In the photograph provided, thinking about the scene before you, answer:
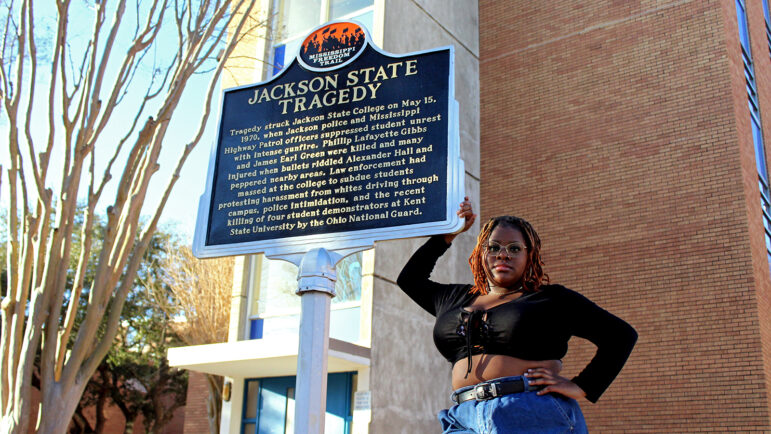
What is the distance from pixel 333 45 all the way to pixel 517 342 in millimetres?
3113

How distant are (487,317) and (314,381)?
1.73 meters

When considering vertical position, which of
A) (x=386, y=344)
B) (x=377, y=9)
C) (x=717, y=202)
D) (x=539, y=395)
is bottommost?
(x=539, y=395)

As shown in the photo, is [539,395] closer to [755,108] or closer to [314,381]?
[314,381]

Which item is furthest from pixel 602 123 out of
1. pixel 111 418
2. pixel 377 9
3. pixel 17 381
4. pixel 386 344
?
pixel 111 418

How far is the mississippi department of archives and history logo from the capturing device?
17.8 feet

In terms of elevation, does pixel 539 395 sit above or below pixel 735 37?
below

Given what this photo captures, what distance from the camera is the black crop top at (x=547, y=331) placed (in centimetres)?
306

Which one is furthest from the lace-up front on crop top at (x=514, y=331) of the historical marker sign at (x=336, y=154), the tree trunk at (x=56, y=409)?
the tree trunk at (x=56, y=409)

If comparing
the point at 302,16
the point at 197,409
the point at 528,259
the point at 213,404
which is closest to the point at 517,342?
the point at 528,259

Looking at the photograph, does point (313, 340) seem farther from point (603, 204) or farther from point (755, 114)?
point (755, 114)

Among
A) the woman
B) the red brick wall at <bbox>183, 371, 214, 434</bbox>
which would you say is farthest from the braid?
the red brick wall at <bbox>183, 371, 214, 434</bbox>

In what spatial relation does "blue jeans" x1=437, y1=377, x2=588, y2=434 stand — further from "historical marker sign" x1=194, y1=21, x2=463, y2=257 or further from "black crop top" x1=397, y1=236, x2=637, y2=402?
"historical marker sign" x1=194, y1=21, x2=463, y2=257

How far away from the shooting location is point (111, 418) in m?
34.6

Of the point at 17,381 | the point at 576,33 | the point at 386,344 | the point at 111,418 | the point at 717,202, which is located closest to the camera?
the point at 17,381
